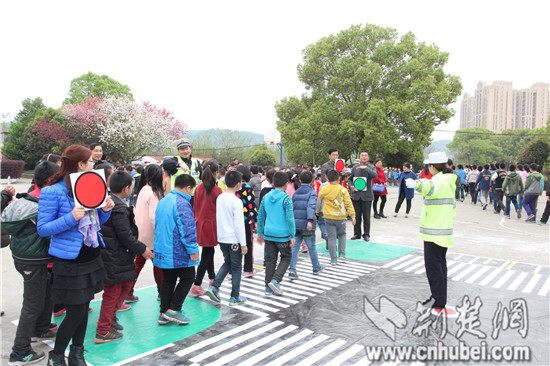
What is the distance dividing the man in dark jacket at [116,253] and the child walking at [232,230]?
106 centimetres

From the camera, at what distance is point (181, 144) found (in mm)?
6172

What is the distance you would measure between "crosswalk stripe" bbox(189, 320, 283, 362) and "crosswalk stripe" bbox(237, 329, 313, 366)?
0.32 m

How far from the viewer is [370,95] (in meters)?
26.6

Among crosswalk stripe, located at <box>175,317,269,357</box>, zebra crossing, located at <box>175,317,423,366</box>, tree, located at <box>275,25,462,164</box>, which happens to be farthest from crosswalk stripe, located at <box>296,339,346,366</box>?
tree, located at <box>275,25,462,164</box>

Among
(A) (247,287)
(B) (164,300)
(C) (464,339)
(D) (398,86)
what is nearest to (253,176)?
(A) (247,287)

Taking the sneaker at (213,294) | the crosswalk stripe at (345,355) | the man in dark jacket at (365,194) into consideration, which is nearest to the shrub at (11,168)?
the man in dark jacket at (365,194)

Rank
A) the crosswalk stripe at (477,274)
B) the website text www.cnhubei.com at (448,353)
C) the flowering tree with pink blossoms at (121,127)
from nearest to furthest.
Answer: the website text www.cnhubei.com at (448,353) < the crosswalk stripe at (477,274) < the flowering tree with pink blossoms at (121,127)

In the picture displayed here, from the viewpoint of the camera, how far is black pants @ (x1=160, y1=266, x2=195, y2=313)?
4.26m

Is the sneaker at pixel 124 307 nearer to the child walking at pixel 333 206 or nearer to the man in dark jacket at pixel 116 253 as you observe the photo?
the man in dark jacket at pixel 116 253

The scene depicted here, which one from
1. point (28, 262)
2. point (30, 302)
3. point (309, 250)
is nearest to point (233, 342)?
Result: point (30, 302)

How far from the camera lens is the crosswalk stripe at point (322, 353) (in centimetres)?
349

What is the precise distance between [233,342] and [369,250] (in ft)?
16.3

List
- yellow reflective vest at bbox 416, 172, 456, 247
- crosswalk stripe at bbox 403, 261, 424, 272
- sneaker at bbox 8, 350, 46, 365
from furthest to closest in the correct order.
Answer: crosswalk stripe at bbox 403, 261, 424, 272 → yellow reflective vest at bbox 416, 172, 456, 247 → sneaker at bbox 8, 350, 46, 365

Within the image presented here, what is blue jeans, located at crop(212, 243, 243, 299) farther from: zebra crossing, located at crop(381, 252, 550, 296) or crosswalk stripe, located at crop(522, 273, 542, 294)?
crosswalk stripe, located at crop(522, 273, 542, 294)
